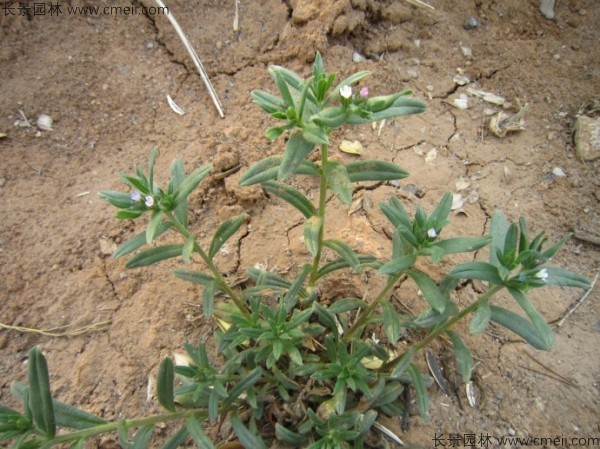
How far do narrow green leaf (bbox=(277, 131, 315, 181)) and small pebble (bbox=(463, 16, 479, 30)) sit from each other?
3126 millimetres

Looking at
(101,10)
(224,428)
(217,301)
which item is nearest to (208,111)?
(101,10)

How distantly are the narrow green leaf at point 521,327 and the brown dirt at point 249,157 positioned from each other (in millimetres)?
946

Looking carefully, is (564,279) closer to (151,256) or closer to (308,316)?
(308,316)

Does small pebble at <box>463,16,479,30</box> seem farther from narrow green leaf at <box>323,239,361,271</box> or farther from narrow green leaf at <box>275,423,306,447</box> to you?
narrow green leaf at <box>275,423,306,447</box>

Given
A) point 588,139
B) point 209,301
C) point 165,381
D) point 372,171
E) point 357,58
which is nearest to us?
point 165,381

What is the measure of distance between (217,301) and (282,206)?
3.05 feet

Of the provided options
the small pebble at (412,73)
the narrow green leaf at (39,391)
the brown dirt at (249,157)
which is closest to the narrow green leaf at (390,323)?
the brown dirt at (249,157)

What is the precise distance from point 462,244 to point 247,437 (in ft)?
4.94

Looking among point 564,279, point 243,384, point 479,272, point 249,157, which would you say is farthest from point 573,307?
point 249,157

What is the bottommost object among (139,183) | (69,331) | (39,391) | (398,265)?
(69,331)

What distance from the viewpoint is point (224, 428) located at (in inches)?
119

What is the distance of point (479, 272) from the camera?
2.33 metres

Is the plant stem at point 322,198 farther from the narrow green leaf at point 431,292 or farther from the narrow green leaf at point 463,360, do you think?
the narrow green leaf at point 463,360

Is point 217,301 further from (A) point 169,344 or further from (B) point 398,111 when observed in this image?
(B) point 398,111
